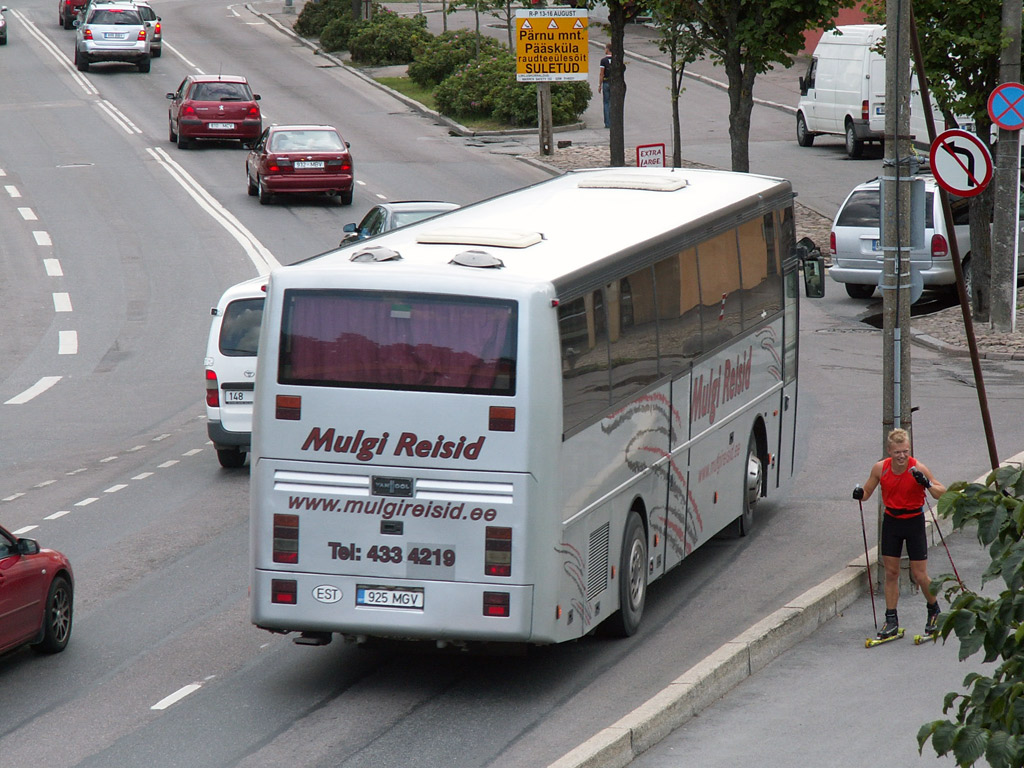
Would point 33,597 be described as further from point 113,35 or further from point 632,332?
point 113,35

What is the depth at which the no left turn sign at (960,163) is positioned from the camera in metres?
13.1

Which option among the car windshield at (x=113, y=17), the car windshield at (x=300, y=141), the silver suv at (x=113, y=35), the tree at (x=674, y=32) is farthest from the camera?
the silver suv at (x=113, y=35)

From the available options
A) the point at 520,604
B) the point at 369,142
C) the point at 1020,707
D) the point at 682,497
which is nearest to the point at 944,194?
the point at 682,497

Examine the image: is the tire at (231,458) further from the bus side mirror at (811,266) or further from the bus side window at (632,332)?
the bus side window at (632,332)

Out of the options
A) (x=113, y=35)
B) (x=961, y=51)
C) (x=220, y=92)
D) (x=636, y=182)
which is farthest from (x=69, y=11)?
(x=636, y=182)

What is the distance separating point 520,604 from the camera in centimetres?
941

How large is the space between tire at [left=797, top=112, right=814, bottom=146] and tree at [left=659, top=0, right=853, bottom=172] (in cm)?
1175

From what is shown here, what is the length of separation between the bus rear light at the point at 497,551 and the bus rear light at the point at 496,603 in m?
0.13

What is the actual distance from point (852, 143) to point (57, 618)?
32143 millimetres

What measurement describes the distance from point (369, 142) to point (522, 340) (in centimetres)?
3401

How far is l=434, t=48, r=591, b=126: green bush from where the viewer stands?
45.1 m

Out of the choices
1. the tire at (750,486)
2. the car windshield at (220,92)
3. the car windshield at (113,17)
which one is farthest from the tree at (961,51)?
the car windshield at (113,17)

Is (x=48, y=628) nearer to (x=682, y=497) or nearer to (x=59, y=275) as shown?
(x=682, y=497)

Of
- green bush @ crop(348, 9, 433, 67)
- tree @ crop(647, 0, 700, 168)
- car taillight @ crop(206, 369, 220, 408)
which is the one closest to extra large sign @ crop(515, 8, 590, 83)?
tree @ crop(647, 0, 700, 168)
